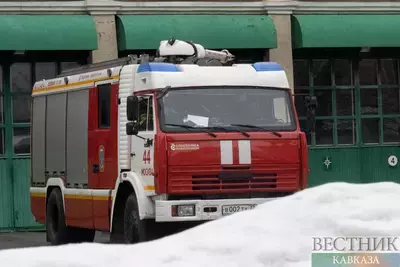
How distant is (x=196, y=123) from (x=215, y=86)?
0.70 meters

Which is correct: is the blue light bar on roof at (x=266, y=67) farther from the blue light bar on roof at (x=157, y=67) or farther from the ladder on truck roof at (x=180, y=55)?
the blue light bar on roof at (x=157, y=67)

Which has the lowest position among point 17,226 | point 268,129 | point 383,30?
point 17,226

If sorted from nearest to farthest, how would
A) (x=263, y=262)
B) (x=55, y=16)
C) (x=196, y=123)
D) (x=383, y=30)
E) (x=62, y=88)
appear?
(x=263, y=262) < (x=196, y=123) < (x=62, y=88) < (x=55, y=16) < (x=383, y=30)

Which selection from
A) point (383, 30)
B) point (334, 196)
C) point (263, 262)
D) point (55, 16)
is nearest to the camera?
point (263, 262)

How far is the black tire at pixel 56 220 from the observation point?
704 inches

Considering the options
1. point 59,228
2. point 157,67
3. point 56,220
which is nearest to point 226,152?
point 157,67

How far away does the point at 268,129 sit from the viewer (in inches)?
573

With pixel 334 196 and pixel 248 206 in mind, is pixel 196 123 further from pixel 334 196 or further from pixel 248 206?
pixel 334 196

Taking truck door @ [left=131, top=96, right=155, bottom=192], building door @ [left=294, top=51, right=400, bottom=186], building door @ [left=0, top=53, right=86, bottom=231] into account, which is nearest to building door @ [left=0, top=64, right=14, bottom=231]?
building door @ [left=0, top=53, right=86, bottom=231]

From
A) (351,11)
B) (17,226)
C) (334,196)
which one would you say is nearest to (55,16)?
(17,226)

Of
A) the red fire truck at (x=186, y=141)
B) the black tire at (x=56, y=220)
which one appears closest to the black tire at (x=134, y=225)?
the red fire truck at (x=186, y=141)

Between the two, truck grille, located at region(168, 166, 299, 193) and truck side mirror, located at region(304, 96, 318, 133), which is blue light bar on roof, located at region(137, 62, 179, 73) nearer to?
truck grille, located at region(168, 166, 299, 193)

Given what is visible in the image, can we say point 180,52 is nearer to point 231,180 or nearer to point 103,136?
point 103,136

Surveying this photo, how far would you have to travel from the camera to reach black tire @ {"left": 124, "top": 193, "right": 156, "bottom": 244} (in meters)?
14.3
